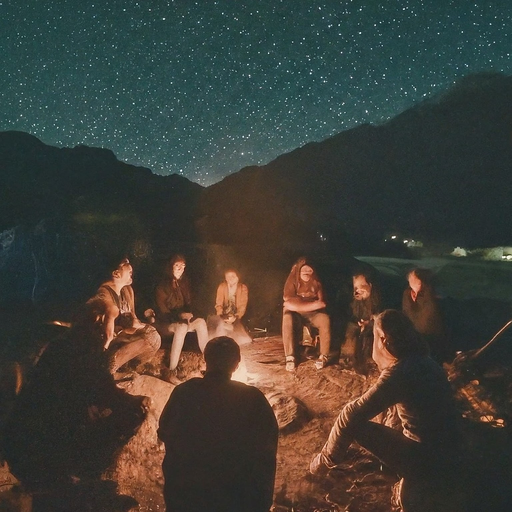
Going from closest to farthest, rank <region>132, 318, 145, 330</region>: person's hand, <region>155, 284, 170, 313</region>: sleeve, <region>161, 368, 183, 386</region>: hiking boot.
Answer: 1. <region>161, 368, 183, 386</region>: hiking boot
2. <region>132, 318, 145, 330</region>: person's hand
3. <region>155, 284, 170, 313</region>: sleeve

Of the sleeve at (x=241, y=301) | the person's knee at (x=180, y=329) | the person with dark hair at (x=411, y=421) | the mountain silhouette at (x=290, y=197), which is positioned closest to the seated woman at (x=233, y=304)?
the sleeve at (x=241, y=301)

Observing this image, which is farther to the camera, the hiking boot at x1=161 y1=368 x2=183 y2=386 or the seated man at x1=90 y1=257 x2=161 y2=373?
the hiking boot at x1=161 y1=368 x2=183 y2=386

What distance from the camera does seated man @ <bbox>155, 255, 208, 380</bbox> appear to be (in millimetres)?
5840

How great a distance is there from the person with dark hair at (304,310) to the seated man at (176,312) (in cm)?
138

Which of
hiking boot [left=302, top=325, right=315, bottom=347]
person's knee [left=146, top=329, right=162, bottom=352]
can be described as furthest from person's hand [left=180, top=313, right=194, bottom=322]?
hiking boot [left=302, top=325, right=315, bottom=347]

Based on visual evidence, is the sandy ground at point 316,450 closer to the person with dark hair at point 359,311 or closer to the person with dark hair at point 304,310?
the person with dark hair at point 304,310

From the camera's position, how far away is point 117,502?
318 cm

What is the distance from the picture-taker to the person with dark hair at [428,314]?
584 cm

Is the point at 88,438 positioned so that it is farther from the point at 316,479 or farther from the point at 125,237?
the point at 125,237

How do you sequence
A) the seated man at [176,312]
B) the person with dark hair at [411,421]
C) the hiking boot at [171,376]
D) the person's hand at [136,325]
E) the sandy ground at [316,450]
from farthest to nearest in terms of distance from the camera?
the seated man at [176,312], the person's hand at [136,325], the hiking boot at [171,376], the sandy ground at [316,450], the person with dark hair at [411,421]

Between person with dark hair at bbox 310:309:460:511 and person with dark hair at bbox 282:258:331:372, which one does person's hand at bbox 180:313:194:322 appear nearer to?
person with dark hair at bbox 282:258:331:372

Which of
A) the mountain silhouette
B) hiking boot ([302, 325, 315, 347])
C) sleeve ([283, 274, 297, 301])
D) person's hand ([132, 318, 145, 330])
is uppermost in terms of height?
the mountain silhouette

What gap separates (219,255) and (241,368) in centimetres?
583

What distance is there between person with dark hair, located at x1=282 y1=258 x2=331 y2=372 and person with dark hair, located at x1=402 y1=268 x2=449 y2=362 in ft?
4.40
